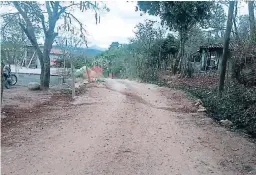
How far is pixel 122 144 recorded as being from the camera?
6516 millimetres

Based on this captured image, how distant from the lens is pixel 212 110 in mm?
10852


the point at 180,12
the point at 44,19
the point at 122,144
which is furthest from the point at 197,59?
the point at 122,144

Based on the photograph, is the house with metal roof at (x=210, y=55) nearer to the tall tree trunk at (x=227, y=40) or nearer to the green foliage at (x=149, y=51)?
the green foliage at (x=149, y=51)

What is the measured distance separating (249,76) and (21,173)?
731cm

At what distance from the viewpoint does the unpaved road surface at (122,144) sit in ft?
17.5

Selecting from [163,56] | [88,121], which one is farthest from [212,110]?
[163,56]

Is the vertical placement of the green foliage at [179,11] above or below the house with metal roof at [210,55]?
above

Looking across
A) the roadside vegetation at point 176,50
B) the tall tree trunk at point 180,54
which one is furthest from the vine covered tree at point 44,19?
the tall tree trunk at point 180,54

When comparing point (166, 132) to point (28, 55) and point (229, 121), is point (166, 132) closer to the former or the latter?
point (229, 121)

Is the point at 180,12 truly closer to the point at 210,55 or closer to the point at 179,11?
the point at 179,11

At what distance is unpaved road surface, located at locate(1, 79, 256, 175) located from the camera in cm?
535

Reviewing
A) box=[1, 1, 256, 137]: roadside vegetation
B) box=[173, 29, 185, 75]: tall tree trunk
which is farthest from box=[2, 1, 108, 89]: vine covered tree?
box=[173, 29, 185, 75]: tall tree trunk

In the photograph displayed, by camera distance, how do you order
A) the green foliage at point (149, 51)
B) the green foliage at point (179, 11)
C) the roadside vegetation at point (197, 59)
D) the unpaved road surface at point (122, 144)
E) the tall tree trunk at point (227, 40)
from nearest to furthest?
the unpaved road surface at point (122, 144)
the roadside vegetation at point (197, 59)
the tall tree trunk at point (227, 40)
the green foliage at point (179, 11)
the green foliage at point (149, 51)

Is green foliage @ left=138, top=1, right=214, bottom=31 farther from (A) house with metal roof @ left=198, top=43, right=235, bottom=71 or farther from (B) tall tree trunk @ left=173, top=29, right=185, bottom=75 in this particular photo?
(A) house with metal roof @ left=198, top=43, right=235, bottom=71
